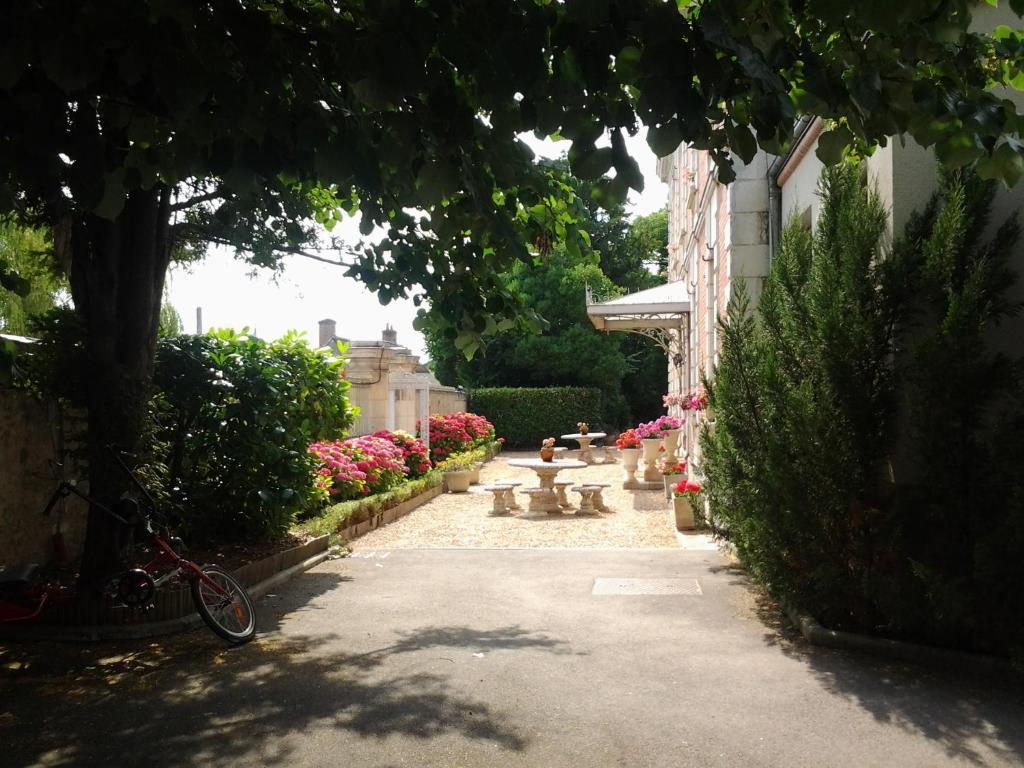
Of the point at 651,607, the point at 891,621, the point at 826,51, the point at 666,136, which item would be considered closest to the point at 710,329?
the point at 651,607

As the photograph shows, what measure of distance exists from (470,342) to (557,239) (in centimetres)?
96

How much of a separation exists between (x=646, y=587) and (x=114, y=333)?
15.3 feet

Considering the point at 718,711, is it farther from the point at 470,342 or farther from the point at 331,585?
the point at 331,585

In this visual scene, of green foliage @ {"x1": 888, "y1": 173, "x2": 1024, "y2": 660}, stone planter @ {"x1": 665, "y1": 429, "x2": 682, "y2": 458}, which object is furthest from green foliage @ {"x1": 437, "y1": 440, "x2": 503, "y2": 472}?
green foliage @ {"x1": 888, "y1": 173, "x2": 1024, "y2": 660}

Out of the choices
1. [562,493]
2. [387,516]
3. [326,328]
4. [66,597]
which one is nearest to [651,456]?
[562,493]

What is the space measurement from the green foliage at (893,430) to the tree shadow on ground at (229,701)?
1798 mm

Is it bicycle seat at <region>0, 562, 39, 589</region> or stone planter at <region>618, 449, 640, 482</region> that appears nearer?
bicycle seat at <region>0, 562, 39, 589</region>

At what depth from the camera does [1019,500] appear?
4637 millimetres

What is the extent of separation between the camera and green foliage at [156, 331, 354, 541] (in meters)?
8.16

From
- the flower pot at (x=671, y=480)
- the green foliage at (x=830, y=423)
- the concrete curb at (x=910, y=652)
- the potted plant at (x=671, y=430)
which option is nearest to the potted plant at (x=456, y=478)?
the potted plant at (x=671, y=430)

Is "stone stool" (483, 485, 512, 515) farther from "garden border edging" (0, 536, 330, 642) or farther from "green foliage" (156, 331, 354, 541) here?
"garden border edging" (0, 536, 330, 642)

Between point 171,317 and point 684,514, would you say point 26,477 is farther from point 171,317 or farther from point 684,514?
point 171,317

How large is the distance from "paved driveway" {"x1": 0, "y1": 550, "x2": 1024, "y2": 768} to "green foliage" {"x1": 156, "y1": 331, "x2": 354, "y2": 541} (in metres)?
1.75

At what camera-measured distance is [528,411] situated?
3062 centimetres
